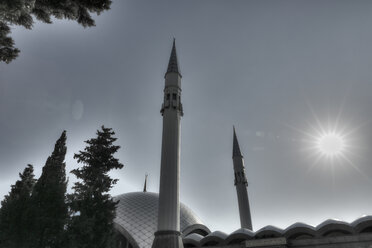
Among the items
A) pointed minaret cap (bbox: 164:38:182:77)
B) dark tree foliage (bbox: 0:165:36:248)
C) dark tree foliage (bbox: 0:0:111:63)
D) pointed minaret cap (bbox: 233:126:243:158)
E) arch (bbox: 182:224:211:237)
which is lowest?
dark tree foliage (bbox: 0:165:36:248)

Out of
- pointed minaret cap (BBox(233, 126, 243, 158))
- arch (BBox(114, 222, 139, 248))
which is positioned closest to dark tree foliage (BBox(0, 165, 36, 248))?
arch (BBox(114, 222, 139, 248))

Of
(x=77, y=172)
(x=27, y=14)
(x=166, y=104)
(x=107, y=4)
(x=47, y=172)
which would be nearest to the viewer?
(x=27, y=14)

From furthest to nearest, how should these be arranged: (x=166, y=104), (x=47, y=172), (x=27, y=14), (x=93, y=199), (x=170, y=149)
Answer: (x=166, y=104), (x=170, y=149), (x=47, y=172), (x=93, y=199), (x=27, y=14)

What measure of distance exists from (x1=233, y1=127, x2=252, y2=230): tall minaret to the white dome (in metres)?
10.1

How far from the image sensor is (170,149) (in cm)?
2998

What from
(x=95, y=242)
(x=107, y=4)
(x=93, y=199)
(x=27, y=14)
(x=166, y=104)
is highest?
(x=166, y=104)

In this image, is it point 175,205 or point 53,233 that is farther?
point 175,205

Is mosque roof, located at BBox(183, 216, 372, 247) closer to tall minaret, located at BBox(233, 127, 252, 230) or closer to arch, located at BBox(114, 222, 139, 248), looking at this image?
tall minaret, located at BBox(233, 127, 252, 230)

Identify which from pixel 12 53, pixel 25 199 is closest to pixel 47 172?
pixel 25 199

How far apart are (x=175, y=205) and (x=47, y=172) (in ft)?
43.5

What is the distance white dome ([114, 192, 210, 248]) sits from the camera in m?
45.9

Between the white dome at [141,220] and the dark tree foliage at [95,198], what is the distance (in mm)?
26497

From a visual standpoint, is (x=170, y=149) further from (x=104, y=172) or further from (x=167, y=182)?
(x=104, y=172)

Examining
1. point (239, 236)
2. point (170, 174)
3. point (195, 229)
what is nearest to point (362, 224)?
point (239, 236)
